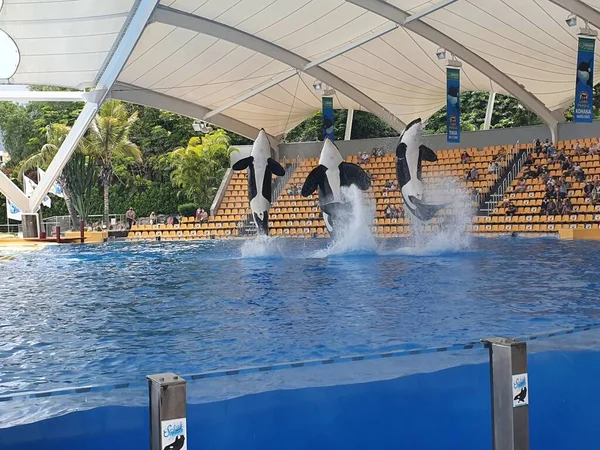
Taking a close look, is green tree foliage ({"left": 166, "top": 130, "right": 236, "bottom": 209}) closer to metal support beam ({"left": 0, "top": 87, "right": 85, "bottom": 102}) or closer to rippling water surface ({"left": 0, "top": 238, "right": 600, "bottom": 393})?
metal support beam ({"left": 0, "top": 87, "right": 85, "bottom": 102})

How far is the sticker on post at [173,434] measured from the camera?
237 centimetres

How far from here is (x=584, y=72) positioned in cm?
1759

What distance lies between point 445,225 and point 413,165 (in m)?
7.03

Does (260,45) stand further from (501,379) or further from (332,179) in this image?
(501,379)

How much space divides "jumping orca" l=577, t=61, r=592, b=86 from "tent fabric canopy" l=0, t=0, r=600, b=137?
52.8 inches

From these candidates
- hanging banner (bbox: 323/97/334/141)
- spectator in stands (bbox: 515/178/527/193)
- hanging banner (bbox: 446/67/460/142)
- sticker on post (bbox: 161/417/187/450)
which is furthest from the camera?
hanging banner (bbox: 323/97/334/141)

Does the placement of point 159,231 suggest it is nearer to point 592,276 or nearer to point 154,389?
point 592,276

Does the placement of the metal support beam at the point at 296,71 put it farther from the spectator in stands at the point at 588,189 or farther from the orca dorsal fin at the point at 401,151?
the spectator in stands at the point at 588,189

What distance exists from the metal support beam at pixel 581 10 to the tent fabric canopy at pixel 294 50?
0.49ft

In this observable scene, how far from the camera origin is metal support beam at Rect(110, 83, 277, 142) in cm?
2427

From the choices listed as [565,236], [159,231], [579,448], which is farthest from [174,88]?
[579,448]

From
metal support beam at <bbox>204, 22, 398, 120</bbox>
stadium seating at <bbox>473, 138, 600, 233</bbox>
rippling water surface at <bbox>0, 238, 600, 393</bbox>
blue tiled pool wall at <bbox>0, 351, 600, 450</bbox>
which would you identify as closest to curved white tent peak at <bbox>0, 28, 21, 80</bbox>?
rippling water surface at <bbox>0, 238, 600, 393</bbox>

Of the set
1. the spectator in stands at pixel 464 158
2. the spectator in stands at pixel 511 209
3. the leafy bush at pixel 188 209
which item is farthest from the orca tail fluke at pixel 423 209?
the leafy bush at pixel 188 209

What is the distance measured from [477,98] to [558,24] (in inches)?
726
